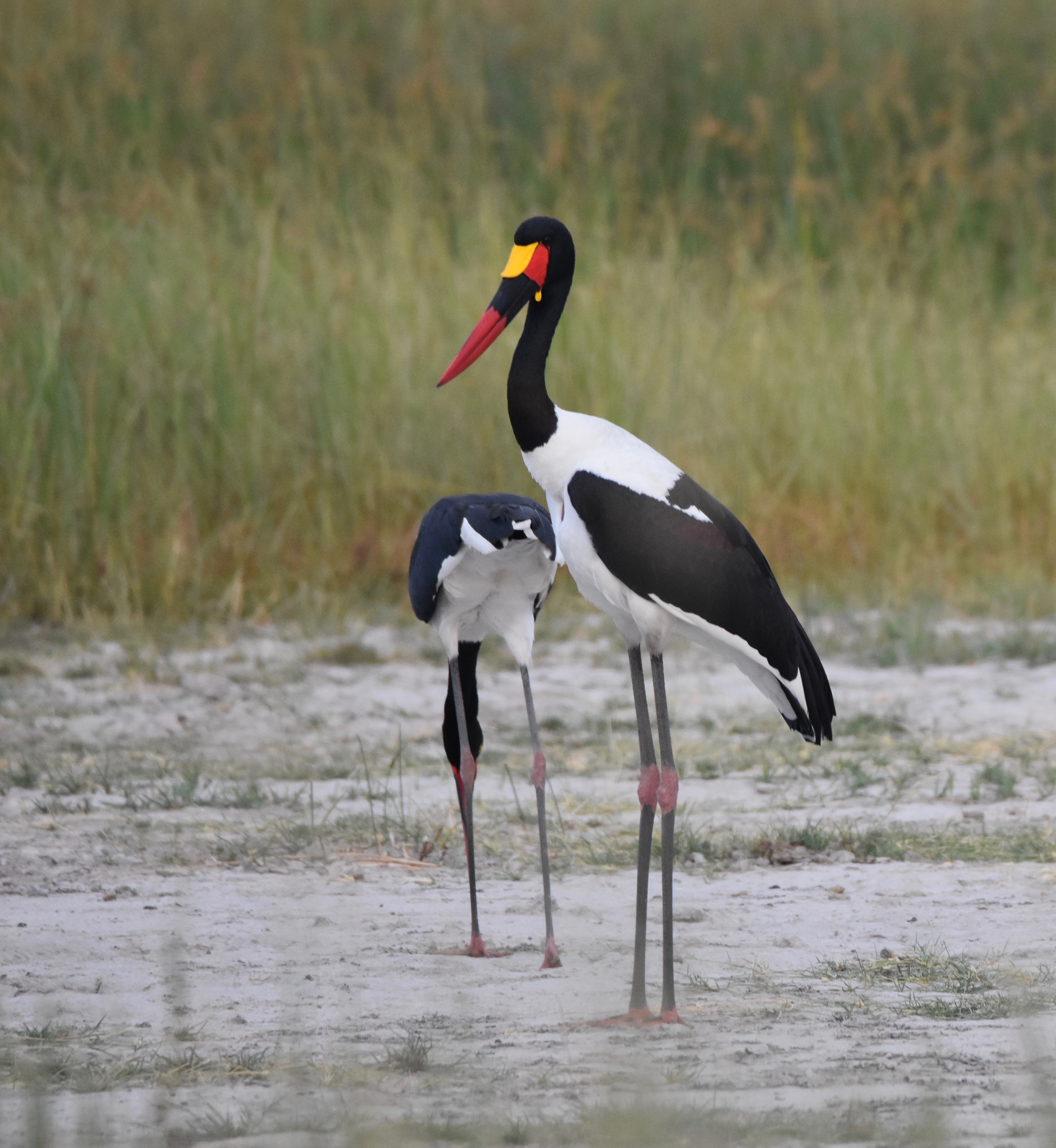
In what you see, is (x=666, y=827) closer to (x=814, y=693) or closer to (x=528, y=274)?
(x=814, y=693)

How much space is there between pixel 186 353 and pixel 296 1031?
463 centimetres

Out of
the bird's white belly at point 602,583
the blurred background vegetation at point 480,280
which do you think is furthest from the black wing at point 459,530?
the blurred background vegetation at point 480,280

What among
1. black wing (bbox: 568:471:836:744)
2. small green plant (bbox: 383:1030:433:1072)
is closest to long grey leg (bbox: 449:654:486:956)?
black wing (bbox: 568:471:836:744)

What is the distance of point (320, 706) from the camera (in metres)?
5.64

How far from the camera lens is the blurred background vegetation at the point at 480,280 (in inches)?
269

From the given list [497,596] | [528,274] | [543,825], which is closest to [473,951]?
[543,825]

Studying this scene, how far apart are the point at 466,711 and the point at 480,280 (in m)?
4.02

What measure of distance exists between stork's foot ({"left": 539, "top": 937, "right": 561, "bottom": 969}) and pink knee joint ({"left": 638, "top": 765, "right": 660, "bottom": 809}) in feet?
0.94

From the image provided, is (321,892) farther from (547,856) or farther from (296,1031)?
(296,1031)

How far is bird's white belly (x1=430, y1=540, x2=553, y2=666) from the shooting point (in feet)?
11.1

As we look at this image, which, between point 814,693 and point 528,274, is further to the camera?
point 528,274

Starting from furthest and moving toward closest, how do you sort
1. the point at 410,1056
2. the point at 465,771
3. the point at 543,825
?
the point at 465,771
the point at 543,825
the point at 410,1056

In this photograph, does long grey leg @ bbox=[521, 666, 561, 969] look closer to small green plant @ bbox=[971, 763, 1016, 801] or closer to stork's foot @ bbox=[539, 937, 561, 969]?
stork's foot @ bbox=[539, 937, 561, 969]

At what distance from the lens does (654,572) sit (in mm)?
3076
